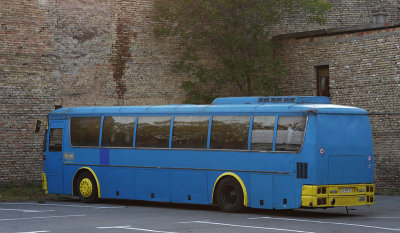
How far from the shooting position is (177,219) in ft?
50.6

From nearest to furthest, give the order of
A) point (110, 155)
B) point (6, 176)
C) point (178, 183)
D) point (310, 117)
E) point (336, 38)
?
1. point (310, 117)
2. point (178, 183)
3. point (110, 155)
4. point (6, 176)
5. point (336, 38)

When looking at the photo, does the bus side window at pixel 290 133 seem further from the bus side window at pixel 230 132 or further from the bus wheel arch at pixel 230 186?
the bus wheel arch at pixel 230 186

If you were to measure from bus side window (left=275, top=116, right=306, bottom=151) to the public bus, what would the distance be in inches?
0.8

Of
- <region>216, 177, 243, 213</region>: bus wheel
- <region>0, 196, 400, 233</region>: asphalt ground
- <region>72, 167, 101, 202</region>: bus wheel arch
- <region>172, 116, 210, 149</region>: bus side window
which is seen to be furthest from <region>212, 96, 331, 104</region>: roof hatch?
<region>72, 167, 101, 202</region>: bus wheel arch

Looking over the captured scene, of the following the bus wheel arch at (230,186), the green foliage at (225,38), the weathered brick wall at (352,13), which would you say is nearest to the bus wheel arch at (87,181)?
the bus wheel arch at (230,186)

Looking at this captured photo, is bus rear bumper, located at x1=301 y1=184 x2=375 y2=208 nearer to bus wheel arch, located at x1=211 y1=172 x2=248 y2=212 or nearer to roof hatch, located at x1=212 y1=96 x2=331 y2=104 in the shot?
bus wheel arch, located at x1=211 y1=172 x2=248 y2=212

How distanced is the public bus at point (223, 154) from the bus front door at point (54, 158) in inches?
1.1

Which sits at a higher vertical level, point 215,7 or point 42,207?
point 215,7

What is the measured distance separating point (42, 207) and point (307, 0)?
45.8 feet

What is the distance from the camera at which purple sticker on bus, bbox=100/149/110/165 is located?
19844 mm

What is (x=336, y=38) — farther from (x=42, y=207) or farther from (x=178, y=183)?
(x=42, y=207)

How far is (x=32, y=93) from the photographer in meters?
25.3

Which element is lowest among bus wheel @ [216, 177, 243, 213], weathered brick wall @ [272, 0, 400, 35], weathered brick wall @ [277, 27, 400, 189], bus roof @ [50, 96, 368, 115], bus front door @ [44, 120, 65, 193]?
bus wheel @ [216, 177, 243, 213]

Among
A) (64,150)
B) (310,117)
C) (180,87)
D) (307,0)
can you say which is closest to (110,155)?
(64,150)
